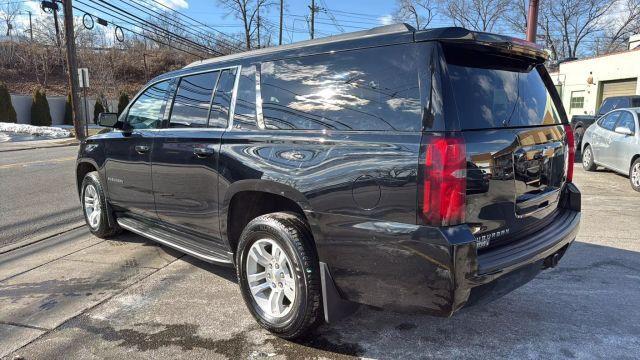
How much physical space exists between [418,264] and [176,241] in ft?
7.97

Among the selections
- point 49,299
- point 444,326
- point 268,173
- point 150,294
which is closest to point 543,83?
point 444,326

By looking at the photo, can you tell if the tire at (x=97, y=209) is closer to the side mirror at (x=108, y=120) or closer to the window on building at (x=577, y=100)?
the side mirror at (x=108, y=120)

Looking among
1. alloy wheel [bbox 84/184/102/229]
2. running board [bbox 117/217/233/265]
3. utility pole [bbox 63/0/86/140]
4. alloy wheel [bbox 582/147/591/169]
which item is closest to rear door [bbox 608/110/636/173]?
alloy wheel [bbox 582/147/591/169]

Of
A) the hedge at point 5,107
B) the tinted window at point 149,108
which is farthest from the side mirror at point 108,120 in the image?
the hedge at point 5,107

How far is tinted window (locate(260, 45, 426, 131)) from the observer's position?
252 cm

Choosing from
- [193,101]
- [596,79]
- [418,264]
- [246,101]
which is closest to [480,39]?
[418,264]

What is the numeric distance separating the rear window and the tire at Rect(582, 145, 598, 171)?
844cm

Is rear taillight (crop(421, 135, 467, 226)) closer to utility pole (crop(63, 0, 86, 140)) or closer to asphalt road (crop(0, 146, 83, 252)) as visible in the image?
asphalt road (crop(0, 146, 83, 252))

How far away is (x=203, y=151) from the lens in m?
3.53

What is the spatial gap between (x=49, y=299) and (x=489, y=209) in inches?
137

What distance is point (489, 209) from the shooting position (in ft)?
8.34

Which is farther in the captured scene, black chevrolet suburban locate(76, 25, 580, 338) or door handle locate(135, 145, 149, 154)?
door handle locate(135, 145, 149, 154)

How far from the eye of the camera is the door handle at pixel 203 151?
3477 mm

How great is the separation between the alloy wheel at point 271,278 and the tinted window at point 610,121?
921 cm
